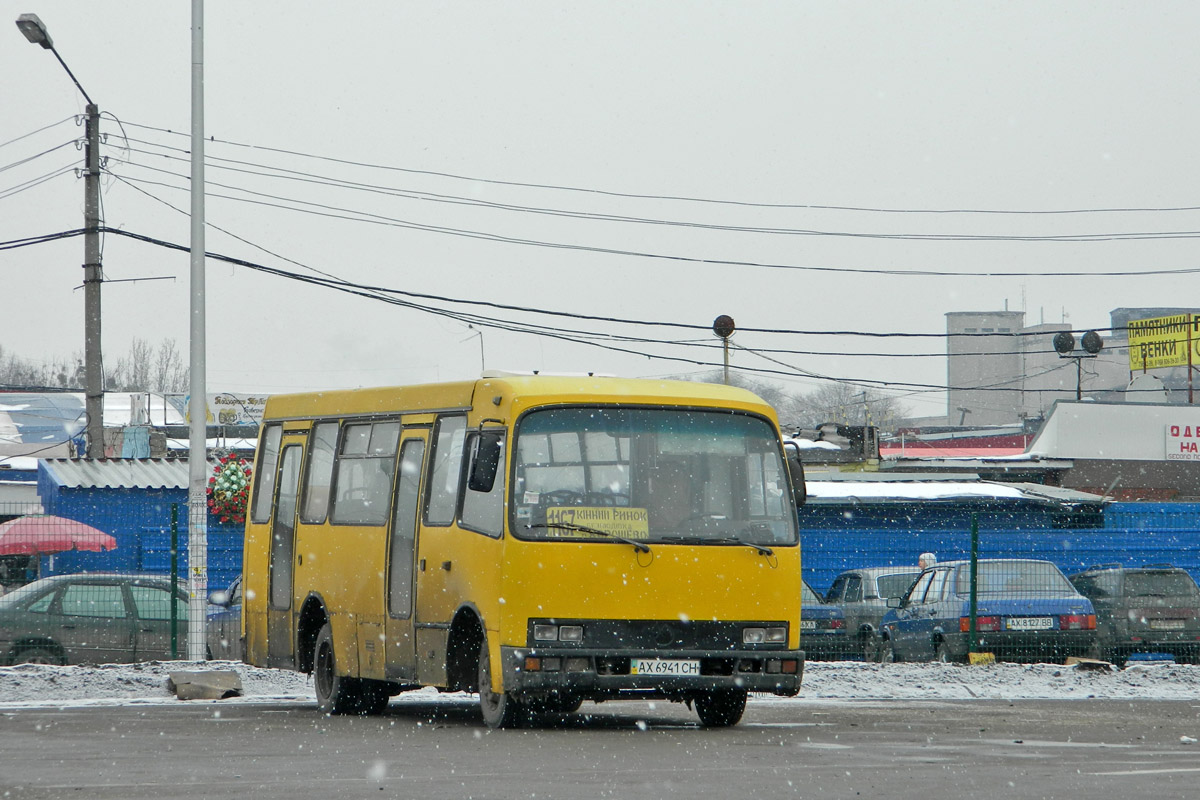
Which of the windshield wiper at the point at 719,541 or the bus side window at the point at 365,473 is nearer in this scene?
the windshield wiper at the point at 719,541

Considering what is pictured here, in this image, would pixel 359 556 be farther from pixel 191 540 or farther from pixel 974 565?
pixel 974 565

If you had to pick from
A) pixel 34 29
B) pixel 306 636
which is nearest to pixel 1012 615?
pixel 306 636

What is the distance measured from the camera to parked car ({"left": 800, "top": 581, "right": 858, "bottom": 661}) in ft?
69.2

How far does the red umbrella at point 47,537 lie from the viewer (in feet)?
64.5

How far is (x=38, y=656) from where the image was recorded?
1820 centimetres

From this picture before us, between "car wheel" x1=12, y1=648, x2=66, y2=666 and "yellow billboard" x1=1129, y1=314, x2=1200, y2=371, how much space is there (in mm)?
51220

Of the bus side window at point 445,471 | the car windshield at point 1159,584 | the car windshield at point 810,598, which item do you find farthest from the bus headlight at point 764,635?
the car windshield at point 1159,584

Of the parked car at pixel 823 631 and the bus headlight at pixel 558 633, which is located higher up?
Answer: the bus headlight at pixel 558 633

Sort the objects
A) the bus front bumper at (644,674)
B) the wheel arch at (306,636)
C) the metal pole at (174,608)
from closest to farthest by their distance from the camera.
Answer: the bus front bumper at (644,674)
the wheel arch at (306,636)
the metal pole at (174,608)

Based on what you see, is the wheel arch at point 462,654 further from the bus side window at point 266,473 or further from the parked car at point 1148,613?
the parked car at point 1148,613

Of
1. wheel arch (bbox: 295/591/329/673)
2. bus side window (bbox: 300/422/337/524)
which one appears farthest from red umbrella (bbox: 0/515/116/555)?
bus side window (bbox: 300/422/337/524)

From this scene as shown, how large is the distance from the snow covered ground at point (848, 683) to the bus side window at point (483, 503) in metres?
5.00

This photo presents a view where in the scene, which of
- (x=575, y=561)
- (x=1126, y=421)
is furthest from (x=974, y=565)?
(x=1126, y=421)

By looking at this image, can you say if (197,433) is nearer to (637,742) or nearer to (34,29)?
(34,29)
